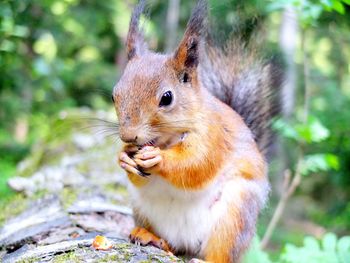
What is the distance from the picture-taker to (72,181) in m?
3.03

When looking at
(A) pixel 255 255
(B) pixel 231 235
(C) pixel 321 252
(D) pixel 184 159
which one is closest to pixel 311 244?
(C) pixel 321 252

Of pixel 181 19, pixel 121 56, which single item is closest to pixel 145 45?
pixel 181 19

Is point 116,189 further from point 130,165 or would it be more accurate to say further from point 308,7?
point 308,7

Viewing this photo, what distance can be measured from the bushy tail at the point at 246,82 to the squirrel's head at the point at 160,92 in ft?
1.90

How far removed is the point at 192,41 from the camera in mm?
2068

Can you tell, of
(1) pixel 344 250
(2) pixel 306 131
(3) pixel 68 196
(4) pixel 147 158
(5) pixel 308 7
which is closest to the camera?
(4) pixel 147 158

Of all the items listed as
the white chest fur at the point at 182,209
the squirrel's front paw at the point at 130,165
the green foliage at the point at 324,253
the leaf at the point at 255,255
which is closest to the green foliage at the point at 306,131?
the leaf at the point at 255,255

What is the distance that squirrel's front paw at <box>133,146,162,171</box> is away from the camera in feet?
6.35

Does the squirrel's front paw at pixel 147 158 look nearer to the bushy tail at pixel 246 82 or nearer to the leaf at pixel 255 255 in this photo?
the leaf at pixel 255 255

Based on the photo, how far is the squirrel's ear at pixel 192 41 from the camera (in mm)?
2021

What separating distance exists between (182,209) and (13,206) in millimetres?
1072

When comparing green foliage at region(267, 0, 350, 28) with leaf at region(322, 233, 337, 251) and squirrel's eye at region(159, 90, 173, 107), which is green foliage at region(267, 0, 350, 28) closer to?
squirrel's eye at region(159, 90, 173, 107)

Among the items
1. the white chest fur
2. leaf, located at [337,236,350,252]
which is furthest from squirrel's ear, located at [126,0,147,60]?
leaf, located at [337,236,350,252]

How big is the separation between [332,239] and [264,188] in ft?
1.10
